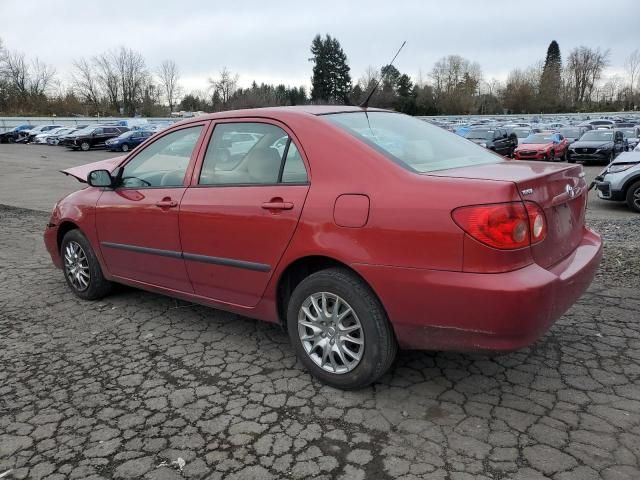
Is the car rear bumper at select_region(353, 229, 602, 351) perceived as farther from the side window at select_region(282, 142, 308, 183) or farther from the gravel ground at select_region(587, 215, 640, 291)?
the gravel ground at select_region(587, 215, 640, 291)

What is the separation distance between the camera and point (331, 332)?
312 cm

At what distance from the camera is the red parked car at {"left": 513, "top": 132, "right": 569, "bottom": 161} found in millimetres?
20891

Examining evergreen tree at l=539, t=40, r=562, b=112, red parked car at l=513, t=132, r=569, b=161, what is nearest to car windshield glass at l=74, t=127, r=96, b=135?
red parked car at l=513, t=132, r=569, b=161

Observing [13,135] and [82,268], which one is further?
[13,135]

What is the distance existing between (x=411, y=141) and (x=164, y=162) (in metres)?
1.91

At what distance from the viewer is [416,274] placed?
8.85ft

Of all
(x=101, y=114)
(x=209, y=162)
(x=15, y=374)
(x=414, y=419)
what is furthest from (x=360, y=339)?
(x=101, y=114)

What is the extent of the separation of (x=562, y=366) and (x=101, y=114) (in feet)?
259

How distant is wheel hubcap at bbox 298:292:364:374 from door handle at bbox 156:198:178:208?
4.19 ft

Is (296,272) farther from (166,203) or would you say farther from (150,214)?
(150,214)

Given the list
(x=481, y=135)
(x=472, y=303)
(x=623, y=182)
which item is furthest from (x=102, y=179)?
(x=481, y=135)

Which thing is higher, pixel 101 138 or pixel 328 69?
pixel 328 69

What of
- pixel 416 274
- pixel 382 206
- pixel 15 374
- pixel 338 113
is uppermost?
pixel 338 113

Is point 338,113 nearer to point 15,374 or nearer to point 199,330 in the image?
point 199,330
